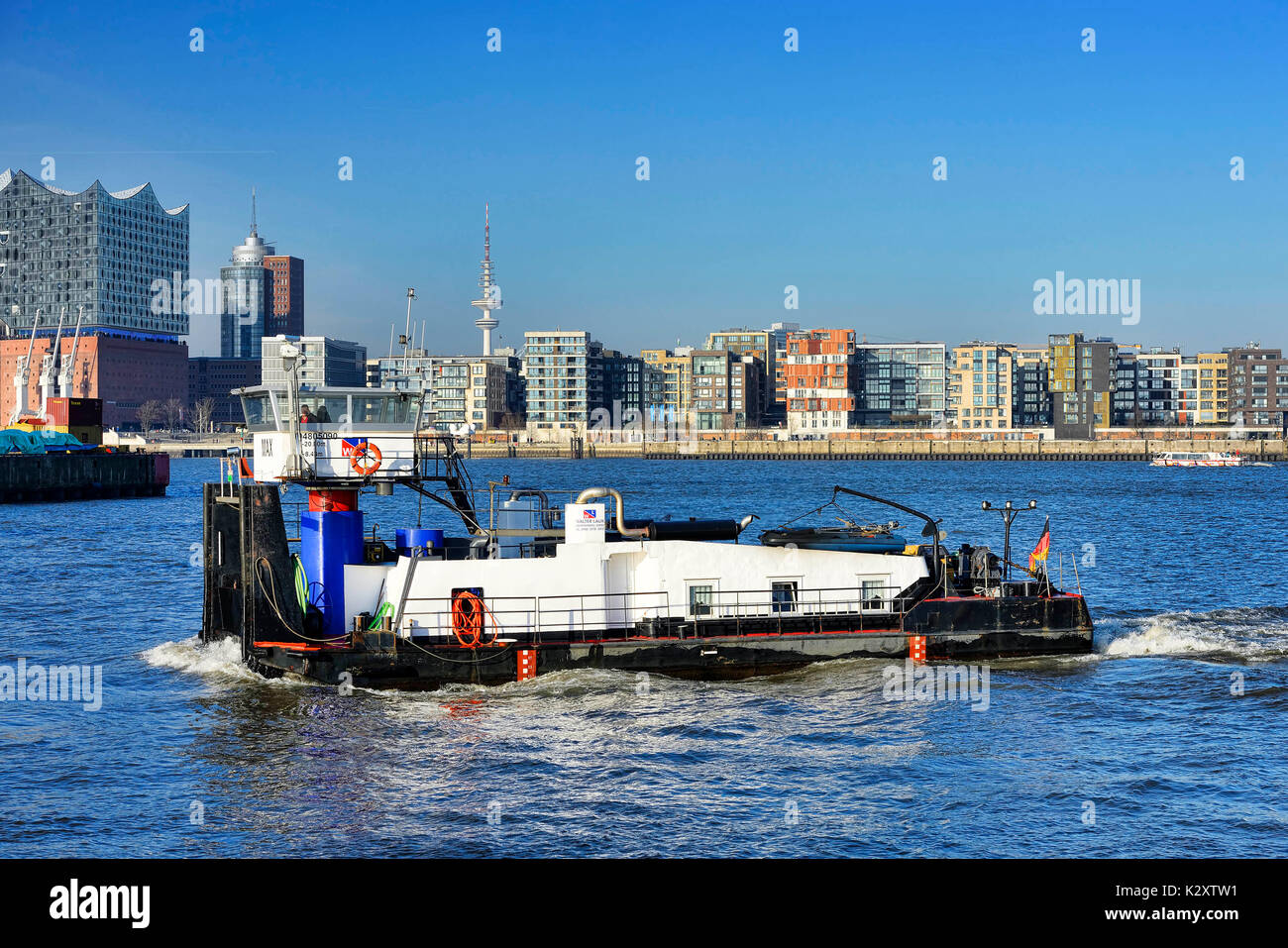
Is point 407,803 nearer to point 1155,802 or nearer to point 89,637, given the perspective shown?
point 1155,802

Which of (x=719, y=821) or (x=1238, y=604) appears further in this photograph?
(x=1238, y=604)

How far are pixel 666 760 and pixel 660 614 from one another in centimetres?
598

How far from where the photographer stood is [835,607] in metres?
25.6

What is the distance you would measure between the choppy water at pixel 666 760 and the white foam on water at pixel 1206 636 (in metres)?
0.13

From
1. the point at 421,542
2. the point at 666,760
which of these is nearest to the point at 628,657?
the point at 666,760

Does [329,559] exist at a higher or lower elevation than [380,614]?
higher

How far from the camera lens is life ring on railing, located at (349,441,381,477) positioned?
2402 cm

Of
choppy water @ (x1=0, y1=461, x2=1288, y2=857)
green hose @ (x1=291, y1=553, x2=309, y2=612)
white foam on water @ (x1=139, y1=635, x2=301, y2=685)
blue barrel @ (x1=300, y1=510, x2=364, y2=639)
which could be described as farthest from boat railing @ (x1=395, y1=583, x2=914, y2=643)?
white foam on water @ (x1=139, y1=635, x2=301, y2=685)

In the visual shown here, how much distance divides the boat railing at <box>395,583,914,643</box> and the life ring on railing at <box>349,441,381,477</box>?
2968 millimetres

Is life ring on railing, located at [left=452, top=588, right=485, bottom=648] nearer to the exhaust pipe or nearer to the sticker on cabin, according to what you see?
the sticker on cabin

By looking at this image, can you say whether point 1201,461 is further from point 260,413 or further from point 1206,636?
point 260,413

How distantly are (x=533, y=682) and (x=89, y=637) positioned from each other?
53.9ft

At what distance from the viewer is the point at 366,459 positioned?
953 inches

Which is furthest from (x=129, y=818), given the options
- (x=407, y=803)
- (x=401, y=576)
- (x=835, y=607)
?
(x=835, y=607)
